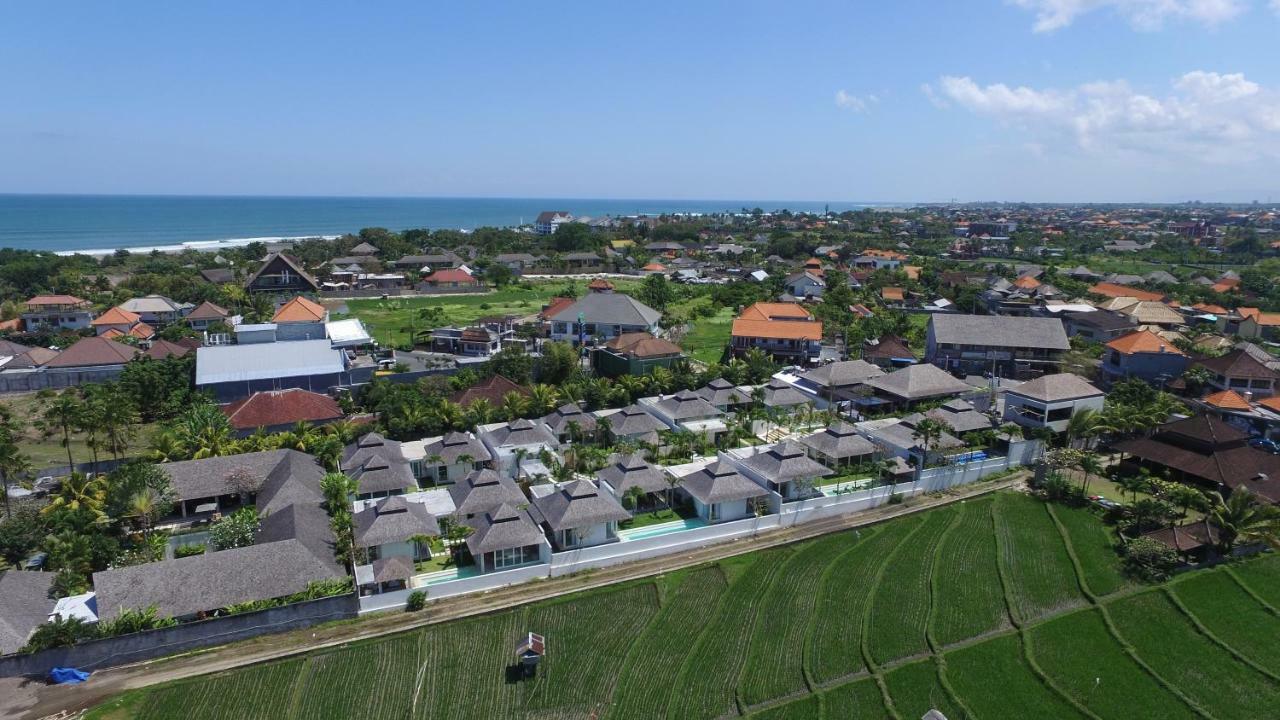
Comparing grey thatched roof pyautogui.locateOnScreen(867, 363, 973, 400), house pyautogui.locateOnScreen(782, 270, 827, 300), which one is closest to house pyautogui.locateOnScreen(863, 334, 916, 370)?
grey thatched roof pyautogui.locateOnScreen(867, 363, 973, 400)

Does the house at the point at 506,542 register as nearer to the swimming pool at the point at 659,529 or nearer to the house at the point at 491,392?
the swimming pool at the point at 659,529

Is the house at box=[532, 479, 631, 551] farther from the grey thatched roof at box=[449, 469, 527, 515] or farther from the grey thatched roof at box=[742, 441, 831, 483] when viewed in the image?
the grey thatched roof at box=[742, 441, 831, 483]

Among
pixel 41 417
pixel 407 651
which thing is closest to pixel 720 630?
pixel 407 651

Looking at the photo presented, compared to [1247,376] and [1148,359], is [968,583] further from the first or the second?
[1148,359]

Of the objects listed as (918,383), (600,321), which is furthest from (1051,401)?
(600,321)

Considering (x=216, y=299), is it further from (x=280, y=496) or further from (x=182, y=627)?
(x=182, y=627)

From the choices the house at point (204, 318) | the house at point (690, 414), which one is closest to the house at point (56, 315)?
the house at point (204, 318)

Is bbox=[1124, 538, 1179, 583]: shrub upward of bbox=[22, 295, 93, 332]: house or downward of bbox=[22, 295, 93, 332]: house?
downward
